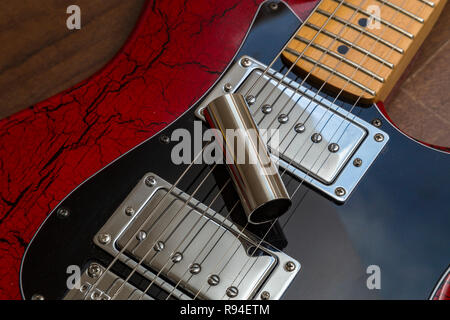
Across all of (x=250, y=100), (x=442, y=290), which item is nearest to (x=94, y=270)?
(x=250, y=100)

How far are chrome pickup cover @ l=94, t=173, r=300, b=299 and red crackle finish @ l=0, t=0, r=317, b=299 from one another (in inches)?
3.5

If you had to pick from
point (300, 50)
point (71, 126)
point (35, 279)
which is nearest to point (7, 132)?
point (71, 126)

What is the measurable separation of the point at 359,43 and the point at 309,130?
0.54ft

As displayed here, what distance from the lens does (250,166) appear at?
0.62m

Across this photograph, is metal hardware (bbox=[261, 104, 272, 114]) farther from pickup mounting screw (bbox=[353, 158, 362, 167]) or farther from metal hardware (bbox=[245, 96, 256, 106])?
pickup mounting screw (bbox=[353, 158, 362, 167])

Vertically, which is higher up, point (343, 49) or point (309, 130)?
point (343, 49)

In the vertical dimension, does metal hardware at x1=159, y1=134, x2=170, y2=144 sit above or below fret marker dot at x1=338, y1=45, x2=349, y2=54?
below

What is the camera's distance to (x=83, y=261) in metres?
0.63

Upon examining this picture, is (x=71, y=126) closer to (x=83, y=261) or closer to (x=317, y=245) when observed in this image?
(x=83, y=261)

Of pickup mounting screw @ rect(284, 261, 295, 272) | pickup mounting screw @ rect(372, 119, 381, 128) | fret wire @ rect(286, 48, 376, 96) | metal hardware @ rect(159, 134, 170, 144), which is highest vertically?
fret wire @ rect(286, 48, 376, 96)

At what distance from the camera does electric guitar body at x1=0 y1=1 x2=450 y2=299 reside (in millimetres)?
620

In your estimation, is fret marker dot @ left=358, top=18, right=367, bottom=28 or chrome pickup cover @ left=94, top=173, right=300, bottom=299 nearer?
chrome pickup cover @ left=94, top=173, right=300, bottom=299

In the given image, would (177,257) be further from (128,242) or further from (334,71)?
(334,71)

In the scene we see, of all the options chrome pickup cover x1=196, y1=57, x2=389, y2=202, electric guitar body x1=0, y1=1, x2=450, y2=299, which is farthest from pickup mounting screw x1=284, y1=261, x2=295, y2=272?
chrome pickup cover x1=196, y1=57, x2=389, y2=202
